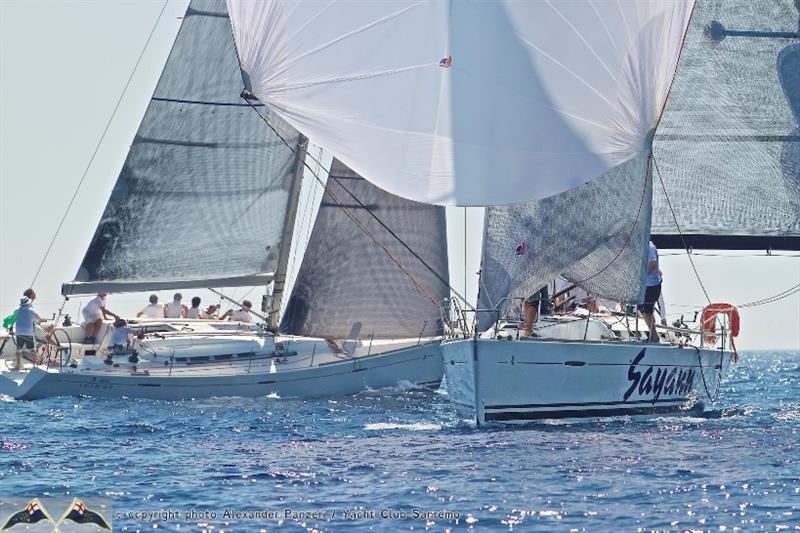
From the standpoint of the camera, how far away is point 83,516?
14258 mm

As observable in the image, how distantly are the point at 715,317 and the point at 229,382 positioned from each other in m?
8.57

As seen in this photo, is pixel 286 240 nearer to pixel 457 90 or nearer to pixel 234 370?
pixel 234 370

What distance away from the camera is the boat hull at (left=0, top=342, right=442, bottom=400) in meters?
26.5

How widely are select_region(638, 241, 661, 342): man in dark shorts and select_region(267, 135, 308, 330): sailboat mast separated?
972cm

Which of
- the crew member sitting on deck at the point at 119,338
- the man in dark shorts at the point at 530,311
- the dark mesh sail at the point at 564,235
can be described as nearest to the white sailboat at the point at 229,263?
the crew member sitting on deck at the point at 119,338

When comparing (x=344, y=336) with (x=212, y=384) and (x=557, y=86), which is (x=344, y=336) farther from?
(x=557, y=86)

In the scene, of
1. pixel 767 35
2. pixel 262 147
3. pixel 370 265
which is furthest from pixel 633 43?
pixel 262 147

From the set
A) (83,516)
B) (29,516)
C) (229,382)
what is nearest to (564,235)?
(229,382)

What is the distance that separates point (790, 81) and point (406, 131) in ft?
33.9

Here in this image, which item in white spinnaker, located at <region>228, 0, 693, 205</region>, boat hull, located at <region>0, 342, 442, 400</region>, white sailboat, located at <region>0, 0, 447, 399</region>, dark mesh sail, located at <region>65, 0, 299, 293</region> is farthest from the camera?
dark mesh sail, located at <region>65, 0, 299, 293</region>

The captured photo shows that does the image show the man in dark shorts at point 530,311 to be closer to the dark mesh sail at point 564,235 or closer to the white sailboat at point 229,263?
the dark mesh sail at point 564,235

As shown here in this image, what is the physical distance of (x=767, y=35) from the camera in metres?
26.3

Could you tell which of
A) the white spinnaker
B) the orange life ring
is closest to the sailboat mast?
the orange life ring

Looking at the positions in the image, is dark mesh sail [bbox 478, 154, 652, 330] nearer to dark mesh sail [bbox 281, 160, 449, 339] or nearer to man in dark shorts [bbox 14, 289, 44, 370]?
dark mesh sail [bbox 281, 160, 449, 339]
